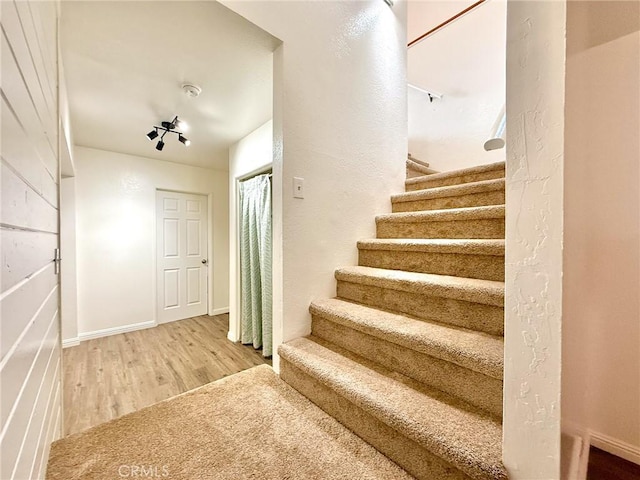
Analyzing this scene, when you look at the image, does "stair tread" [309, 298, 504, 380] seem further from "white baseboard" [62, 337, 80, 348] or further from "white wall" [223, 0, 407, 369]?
"white baseboard" [62, 337, 80, 348]

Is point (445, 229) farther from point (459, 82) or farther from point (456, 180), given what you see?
point (459, 82)

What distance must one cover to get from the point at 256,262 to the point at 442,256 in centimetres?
202

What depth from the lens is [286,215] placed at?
1532 mm

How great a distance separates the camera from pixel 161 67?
176cm

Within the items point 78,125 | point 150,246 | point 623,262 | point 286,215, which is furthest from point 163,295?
point 623,262

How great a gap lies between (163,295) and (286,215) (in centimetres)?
321

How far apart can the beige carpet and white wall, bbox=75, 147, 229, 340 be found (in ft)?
9.31

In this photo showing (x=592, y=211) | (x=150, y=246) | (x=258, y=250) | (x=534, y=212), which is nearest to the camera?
(x=534, y=212)

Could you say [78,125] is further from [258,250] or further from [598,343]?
[598,343]

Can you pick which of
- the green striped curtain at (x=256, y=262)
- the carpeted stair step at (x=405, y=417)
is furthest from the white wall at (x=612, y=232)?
the green striped curtain at (x=256, y=262)

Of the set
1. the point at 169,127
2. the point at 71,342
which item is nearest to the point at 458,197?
the point at 169,127

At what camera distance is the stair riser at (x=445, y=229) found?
4.64ft

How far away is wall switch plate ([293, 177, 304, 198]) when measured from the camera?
5.12ft

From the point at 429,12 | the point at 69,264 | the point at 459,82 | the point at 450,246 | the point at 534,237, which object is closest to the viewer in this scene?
the point at 534,237
